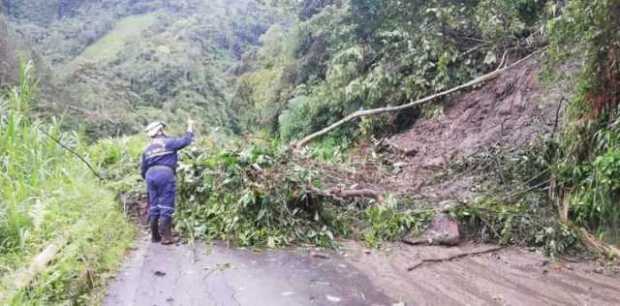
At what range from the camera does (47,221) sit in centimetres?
475

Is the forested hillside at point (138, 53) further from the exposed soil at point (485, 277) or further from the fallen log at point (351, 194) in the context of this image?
the exposed soil at point (485, 277)

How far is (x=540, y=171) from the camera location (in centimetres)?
750

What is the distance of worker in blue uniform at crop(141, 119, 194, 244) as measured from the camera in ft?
21.7

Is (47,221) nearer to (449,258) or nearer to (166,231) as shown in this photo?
(166,231)

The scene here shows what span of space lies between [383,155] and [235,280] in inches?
287

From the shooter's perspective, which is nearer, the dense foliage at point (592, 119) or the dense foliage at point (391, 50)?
the dense foliage at point (592, 119)

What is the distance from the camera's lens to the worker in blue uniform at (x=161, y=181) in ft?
21.7

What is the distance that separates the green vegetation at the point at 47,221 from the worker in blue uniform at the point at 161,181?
40 cm

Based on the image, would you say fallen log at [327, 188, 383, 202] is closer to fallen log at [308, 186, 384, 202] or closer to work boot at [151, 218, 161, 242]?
fallen log at [308, 186, 384, 202]

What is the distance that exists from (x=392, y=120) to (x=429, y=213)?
6.77 metres

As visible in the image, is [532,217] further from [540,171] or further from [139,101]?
[139,101]

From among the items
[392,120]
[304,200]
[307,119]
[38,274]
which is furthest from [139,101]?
[38,274]

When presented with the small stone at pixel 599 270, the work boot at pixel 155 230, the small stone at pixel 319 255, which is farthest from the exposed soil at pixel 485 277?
the work boot at pixel 155 230

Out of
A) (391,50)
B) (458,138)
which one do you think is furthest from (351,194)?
(391,50)
